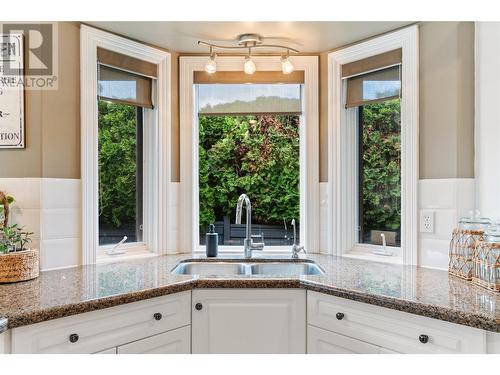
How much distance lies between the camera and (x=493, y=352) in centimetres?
139

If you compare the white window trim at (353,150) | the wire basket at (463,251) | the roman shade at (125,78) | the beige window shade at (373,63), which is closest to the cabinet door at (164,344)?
the white window trim at (353,150)

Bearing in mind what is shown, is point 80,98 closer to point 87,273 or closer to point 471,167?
point 87,273

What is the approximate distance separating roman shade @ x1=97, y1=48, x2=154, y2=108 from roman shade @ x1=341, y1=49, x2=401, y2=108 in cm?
126

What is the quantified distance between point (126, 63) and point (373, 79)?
4.99 ft

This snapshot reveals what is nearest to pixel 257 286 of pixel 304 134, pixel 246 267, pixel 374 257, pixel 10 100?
pixel 246 267

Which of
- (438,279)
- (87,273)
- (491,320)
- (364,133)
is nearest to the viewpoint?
(491,320)

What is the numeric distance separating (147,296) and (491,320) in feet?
4.24

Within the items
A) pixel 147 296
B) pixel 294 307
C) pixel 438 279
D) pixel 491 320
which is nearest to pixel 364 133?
pixel 438 279

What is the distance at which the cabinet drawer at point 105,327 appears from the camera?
145 cm

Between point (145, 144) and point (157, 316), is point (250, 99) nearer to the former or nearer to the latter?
point (145, 144)

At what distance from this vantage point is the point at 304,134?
2.75 meters

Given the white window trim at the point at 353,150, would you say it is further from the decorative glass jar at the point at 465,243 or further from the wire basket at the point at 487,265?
the wire basket at the point at 487,265

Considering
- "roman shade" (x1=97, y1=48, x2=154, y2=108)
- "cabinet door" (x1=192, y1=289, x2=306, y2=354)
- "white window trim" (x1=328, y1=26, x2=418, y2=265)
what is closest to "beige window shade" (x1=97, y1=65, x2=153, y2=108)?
"roman shade" (x1=97, y1=48, x2=154, y2=108)

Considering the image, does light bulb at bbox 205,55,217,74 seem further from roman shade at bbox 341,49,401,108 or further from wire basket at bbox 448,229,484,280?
wire basket at bbox 448,229,484,280
